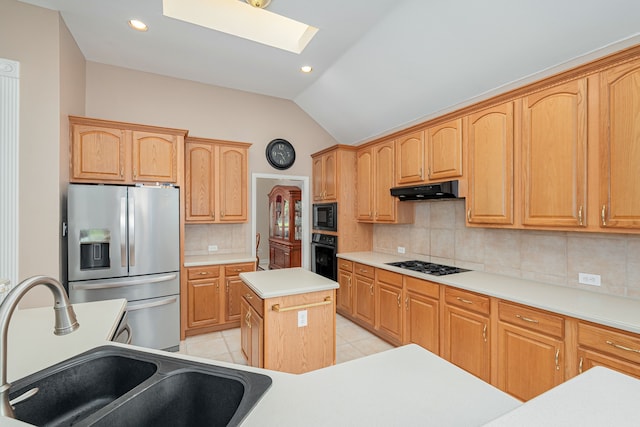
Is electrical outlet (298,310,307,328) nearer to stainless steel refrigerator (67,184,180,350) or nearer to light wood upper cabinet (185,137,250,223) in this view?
stainless steel refrigerator (67,184,180,350)

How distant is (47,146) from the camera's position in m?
2.50

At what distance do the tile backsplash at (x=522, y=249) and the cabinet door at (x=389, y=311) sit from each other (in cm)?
68

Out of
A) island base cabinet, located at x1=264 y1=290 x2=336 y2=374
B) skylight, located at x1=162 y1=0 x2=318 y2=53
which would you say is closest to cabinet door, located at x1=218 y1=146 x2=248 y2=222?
skylight, located at x1=162 y1=0 x2=318 y2=53

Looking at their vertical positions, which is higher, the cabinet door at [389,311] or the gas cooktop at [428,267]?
the gas cooktop at [428,267]

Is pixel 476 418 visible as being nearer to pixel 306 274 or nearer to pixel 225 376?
pixel 225 376

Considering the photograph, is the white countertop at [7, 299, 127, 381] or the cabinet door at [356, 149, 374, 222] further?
the cabinet door at [356, 149, 374, 222]

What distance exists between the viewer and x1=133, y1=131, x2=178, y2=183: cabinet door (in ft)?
10.00

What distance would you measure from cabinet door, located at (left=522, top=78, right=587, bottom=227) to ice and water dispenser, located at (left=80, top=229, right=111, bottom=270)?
3717 millimetres

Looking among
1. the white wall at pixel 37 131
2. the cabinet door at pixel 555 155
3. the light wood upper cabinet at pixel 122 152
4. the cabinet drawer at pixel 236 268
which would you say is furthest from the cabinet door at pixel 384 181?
the white wall at pixel 37 131

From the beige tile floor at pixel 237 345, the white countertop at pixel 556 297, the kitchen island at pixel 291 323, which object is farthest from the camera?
the beige tile floor at pixel 237 345

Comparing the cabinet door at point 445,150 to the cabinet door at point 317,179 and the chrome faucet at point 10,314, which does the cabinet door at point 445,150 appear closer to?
the cabinet door at point 317,179

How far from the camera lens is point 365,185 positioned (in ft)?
13.1

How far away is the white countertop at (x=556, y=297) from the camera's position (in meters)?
1.63

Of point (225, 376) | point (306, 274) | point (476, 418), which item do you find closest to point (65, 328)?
point (225, 376)
